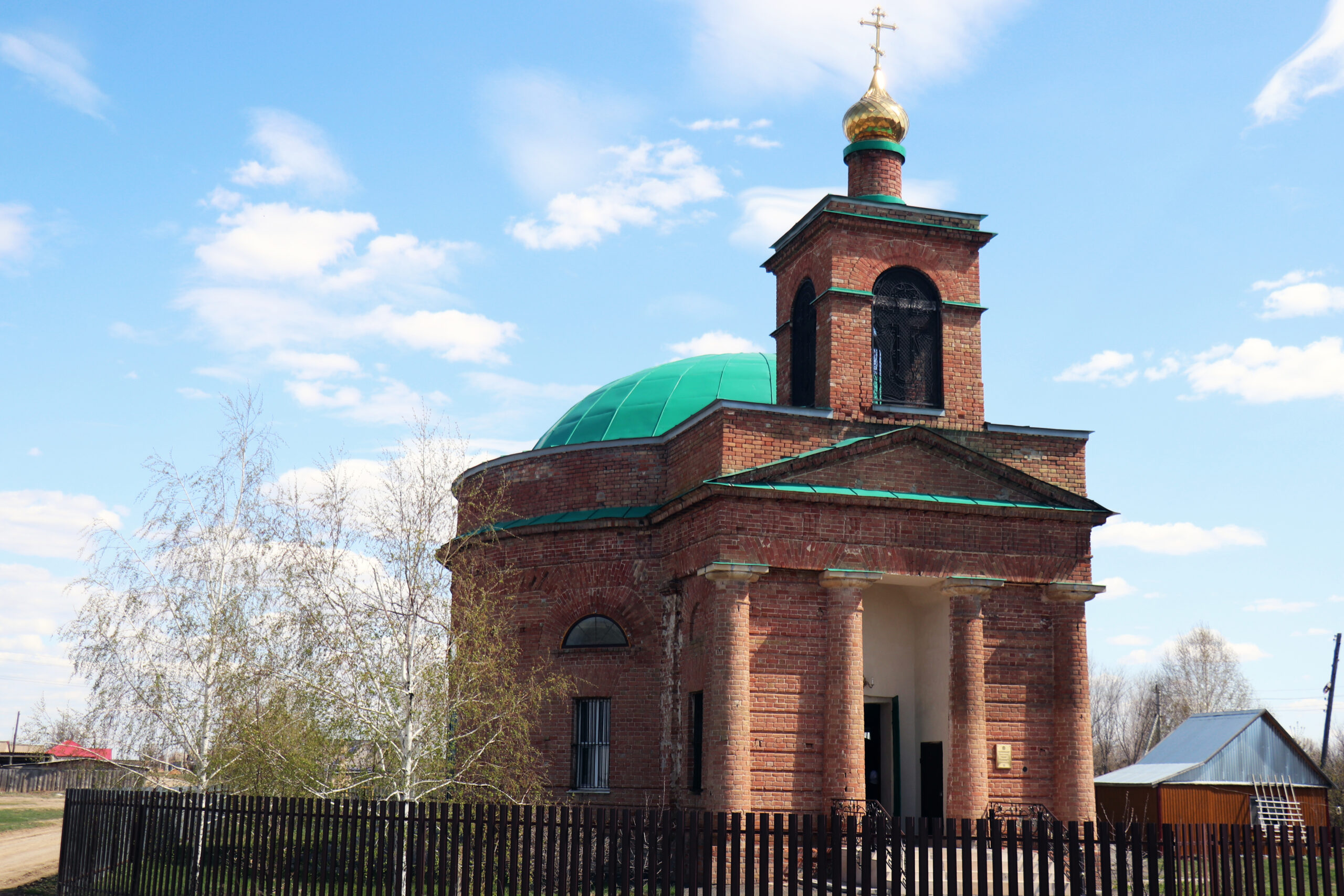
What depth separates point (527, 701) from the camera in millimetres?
19562

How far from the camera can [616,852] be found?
11336mm

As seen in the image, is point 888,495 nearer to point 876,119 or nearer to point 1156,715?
point 876,119

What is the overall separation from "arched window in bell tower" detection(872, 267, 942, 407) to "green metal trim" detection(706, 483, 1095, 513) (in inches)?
83.8

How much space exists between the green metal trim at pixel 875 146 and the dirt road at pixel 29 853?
19642 mm

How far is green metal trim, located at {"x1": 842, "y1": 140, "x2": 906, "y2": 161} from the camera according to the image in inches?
830

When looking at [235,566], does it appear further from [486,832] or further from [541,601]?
[486,832]

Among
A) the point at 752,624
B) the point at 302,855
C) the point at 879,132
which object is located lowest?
the point at 302,855

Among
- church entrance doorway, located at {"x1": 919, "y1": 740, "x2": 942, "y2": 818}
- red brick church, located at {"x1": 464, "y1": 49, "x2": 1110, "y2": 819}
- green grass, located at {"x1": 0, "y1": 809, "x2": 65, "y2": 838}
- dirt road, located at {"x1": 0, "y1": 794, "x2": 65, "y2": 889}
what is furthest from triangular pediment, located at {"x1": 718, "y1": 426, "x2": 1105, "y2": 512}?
green grass, located at {"x1": 0, "y1": 809, "x2": 65, "y2": 838}

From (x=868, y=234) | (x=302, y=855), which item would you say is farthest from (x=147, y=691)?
(x=868, y=234)

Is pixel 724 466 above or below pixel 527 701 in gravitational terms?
above

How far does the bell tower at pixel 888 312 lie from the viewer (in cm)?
1905

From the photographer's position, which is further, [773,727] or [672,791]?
[672,791]

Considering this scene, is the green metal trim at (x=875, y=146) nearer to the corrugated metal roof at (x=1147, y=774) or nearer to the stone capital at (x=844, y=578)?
the stone capital at (x=844, y=578)

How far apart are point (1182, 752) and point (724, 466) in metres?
20.3
